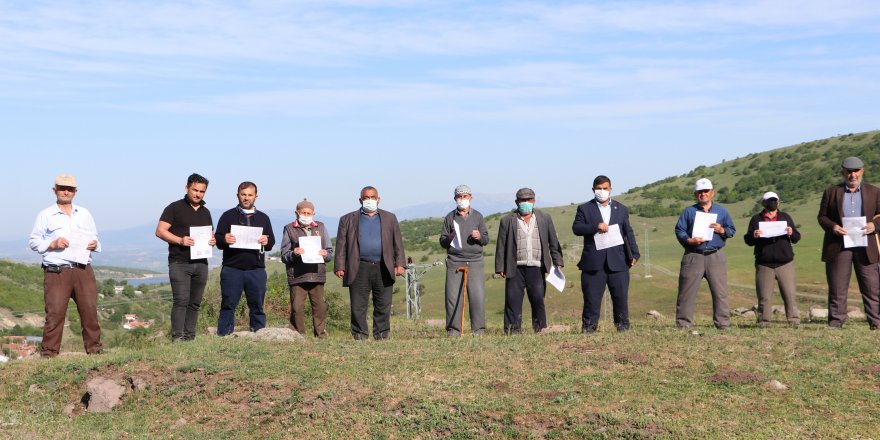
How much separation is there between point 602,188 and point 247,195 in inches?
200

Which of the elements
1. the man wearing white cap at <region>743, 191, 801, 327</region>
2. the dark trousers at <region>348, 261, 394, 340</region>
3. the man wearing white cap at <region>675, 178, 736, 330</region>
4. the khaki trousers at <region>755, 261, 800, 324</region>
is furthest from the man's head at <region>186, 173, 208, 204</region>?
the khaki trousers at <region>755, 261, 800, 324</region>

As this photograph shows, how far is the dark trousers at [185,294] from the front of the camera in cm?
1249

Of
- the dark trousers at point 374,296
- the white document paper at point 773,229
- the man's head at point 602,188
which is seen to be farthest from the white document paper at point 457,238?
the white document paper at point 773,229

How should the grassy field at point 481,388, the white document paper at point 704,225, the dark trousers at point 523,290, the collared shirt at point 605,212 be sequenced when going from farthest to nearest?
the dark trousers at point 523,290
the collared shirt at point 605,212
the white document paper at point 704,225
the grassy field at point 481,388

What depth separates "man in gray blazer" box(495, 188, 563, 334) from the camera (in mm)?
13172

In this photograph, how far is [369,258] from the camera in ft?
42.9

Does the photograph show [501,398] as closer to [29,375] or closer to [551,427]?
[551,427]


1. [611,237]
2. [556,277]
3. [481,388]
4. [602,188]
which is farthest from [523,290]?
[481,388]

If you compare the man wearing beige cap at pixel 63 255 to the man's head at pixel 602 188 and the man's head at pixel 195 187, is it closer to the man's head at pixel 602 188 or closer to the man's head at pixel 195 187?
the man's head at pixel 195 187

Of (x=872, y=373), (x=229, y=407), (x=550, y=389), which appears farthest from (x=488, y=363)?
(x=872, y=373)

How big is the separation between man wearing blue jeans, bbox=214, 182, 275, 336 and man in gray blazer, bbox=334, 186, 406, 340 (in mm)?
1164

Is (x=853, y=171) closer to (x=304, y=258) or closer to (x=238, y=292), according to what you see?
(x=304, y=258)

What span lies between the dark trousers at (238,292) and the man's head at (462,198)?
301 centimetres

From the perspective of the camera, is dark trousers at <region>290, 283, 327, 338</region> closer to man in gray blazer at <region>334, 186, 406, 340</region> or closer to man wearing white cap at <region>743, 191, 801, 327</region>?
man in gray blazer at <region>334, 186, 406, 340</region>
